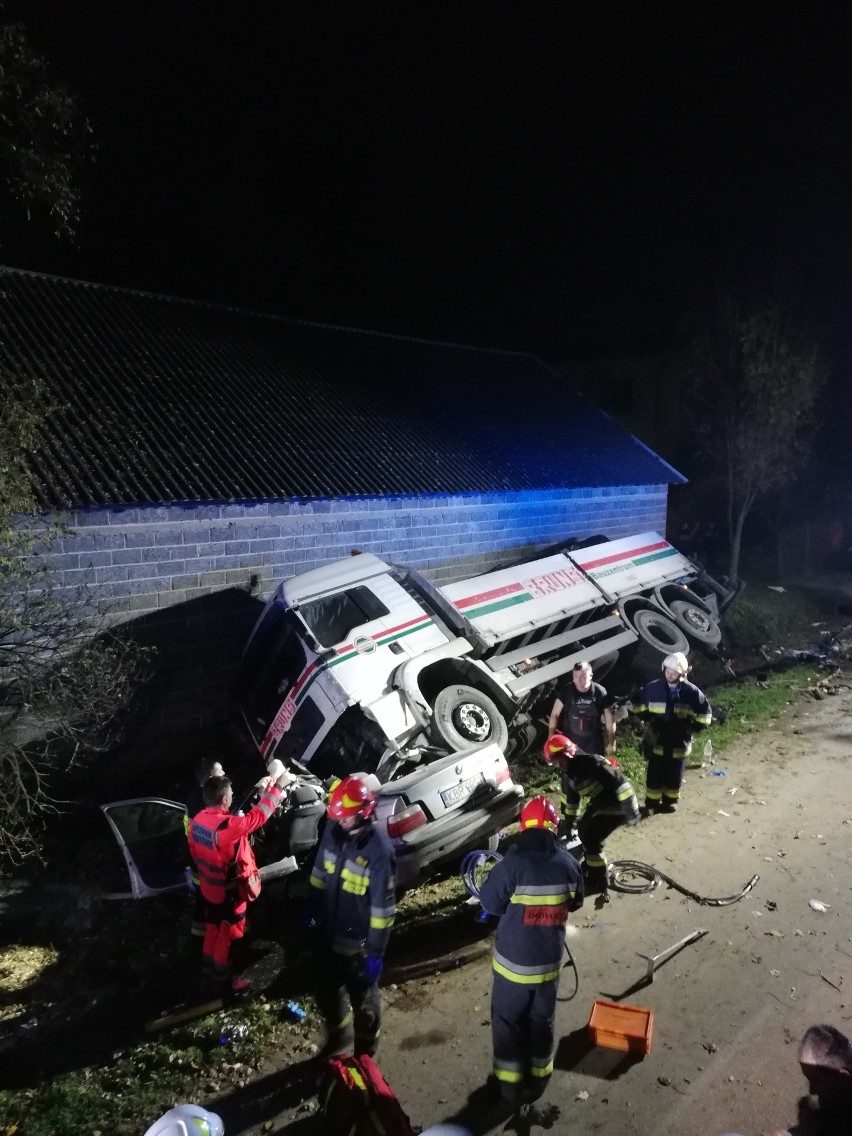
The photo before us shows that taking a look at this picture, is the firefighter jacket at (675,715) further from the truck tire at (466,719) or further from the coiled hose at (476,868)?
the coiled hose at (476,868)

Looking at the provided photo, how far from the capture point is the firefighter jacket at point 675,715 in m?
7.31

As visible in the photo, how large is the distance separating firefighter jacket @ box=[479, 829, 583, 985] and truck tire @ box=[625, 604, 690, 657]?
7.13 m

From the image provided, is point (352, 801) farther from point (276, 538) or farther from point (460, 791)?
point (276, 538)

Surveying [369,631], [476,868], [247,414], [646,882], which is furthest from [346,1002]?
[247,414]

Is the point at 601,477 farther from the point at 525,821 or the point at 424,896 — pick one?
the point at 525,821

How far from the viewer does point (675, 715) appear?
7.34 metres

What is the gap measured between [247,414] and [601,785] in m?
8.06

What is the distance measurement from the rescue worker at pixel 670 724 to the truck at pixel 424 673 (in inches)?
61.9

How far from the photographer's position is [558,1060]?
4.26m

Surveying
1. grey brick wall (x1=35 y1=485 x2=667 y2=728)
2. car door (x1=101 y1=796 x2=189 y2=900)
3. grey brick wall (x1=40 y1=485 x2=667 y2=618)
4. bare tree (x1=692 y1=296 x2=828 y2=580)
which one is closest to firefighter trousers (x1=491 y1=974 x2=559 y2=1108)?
car door (x1=101 y1=796 x2=189 y2=900)

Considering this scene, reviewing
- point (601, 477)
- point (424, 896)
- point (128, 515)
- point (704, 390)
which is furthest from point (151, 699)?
point (704, 390)

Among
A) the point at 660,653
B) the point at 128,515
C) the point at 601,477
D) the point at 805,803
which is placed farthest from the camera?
the point at 601,477

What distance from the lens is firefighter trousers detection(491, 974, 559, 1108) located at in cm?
375

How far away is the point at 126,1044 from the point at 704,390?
72.4 feet
